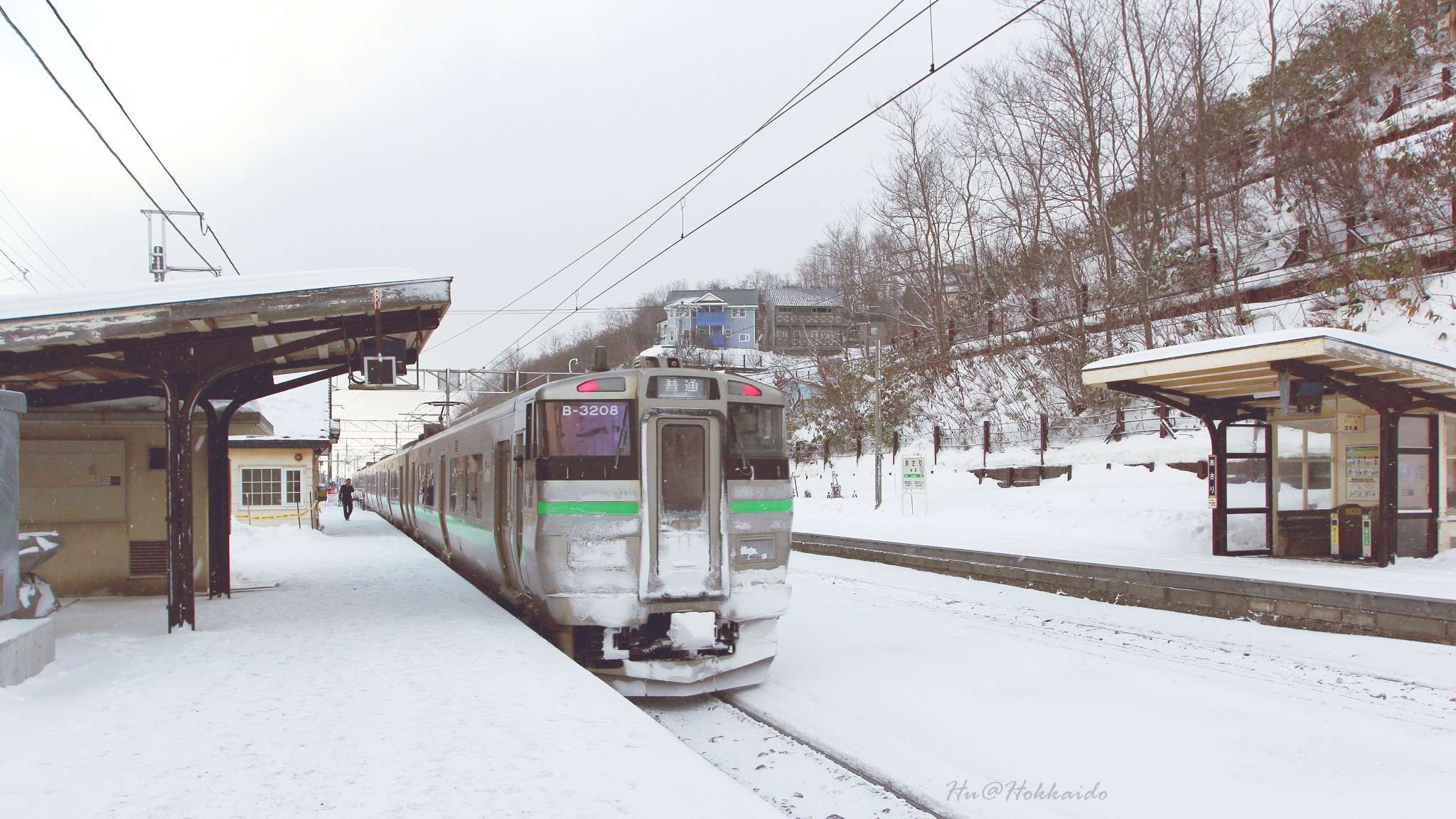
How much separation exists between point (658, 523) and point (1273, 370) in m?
9.89

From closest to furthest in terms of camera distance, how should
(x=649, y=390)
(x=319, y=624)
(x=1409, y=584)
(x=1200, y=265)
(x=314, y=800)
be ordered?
1. (x=314, y=800)
2. (x=649, y=390)
3. (x=319, y=624)
4. (x=1409, y=584)
5. (x=1200, y=265)

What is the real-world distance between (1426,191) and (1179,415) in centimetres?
847

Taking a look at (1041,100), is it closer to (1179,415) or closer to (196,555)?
(1179,415)

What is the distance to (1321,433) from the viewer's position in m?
15.3

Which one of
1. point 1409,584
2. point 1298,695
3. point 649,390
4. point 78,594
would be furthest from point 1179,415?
point 78,594

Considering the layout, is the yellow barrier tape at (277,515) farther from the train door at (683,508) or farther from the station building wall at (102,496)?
the train door at (683,508)

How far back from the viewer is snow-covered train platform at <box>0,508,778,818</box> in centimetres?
461

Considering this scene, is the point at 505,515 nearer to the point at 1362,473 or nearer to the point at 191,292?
the point at 191,292

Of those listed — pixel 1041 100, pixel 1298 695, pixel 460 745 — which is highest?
pixel 1041 100

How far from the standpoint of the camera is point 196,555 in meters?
12.5

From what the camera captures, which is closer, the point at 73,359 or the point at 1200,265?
the point at 73,359

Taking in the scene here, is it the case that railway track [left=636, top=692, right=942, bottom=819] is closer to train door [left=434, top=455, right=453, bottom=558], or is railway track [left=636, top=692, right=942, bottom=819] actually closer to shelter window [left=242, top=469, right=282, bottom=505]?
train door [left=434, top=455, right=453, bottom=558]

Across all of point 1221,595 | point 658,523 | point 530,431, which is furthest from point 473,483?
point 1221,595

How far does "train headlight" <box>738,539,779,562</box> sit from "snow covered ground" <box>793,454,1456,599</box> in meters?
7.53
